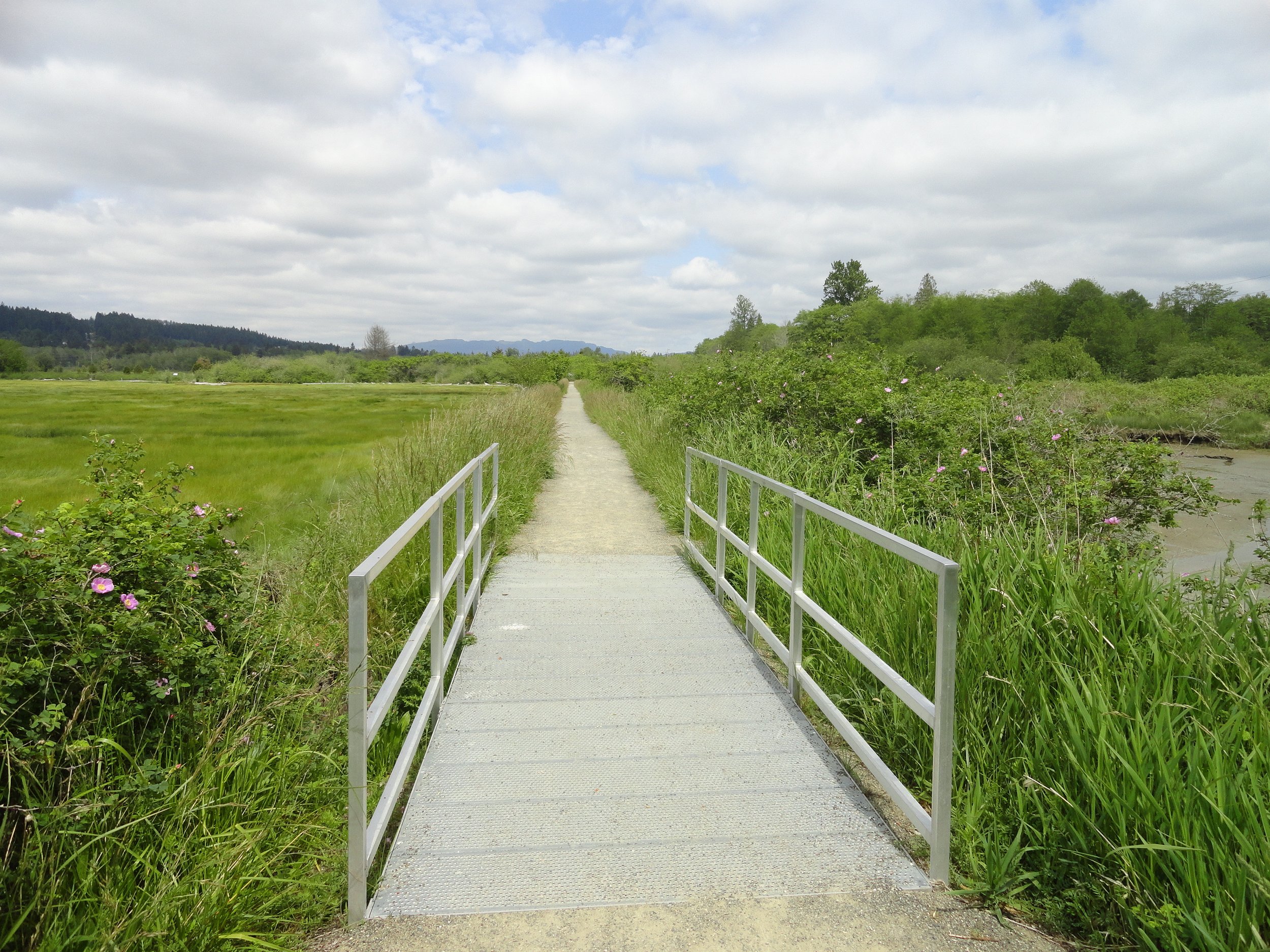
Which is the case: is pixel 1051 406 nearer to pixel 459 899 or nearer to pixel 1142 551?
pixel 1142 551

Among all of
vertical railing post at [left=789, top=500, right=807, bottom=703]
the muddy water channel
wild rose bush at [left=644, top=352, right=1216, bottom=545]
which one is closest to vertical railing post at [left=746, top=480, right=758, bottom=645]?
vertical railing post at [left=789, top=500, right=807, bottom=703]

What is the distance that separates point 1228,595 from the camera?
3410mm

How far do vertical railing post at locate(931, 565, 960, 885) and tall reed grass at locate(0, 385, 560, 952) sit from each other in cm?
177

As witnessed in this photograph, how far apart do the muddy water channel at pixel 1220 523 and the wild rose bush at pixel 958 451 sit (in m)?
0.46

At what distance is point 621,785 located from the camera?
2.91 metres

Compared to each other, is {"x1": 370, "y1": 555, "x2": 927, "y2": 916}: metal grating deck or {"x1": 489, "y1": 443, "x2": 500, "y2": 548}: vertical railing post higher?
{"x1": 489, "y1": 443, "x2": 500, "y2": 548}: vertical railing post

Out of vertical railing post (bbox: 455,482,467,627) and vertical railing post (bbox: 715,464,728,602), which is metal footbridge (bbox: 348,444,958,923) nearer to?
vertical railing post (bbox: 455,482,467,627)

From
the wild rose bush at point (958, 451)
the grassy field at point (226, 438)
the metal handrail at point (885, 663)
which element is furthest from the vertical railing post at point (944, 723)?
the grassy field at point (226, 438)

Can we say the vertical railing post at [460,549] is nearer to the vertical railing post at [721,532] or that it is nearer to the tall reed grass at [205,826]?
the tall reed grass at [205,826]

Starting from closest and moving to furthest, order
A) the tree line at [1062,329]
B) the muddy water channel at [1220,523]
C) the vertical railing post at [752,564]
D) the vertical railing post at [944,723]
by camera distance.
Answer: the vertical railing post at [944,723]
the vertical railing post at [752,564]
the muddy water channel at [1220,523]
the tree line at [1062,329]

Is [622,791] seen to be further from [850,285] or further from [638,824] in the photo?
[850,285]

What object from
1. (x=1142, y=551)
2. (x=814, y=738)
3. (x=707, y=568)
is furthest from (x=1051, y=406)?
(x=814, y=738)

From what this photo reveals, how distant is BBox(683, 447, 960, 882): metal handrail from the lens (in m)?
2.29

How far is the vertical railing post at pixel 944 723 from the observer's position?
2.27 meters
